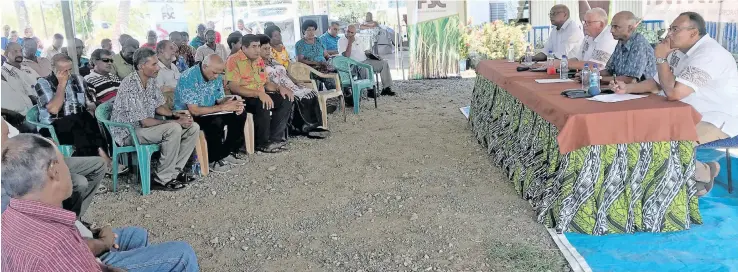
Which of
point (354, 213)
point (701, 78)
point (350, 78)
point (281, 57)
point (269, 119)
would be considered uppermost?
point (281, 57)

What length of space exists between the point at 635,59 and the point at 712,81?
609 mm

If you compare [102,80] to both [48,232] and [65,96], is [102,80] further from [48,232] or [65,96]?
[48,232]

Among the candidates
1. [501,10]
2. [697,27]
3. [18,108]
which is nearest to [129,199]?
[18,108]

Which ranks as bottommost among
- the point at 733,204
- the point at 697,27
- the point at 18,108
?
the point at 733,204

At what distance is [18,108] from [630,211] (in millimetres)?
4465

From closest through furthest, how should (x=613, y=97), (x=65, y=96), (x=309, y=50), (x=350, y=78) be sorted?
(x=613, y=97), (x=65, y=96), (x=350, y=78), (x=309, y=50)

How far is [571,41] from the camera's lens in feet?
18.1

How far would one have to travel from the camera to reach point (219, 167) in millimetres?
4750

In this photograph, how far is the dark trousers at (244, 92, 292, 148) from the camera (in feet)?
17.0

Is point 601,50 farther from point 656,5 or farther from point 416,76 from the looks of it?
point 656,5

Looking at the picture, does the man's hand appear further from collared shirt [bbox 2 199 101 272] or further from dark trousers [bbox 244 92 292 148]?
collared shirt [bbox 2 199 101 272]

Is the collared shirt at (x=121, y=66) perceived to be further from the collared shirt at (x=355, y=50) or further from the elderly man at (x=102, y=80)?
the collared shirt at (x=355, y=50)

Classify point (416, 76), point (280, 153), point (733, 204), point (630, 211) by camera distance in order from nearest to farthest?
point (630, 211)
point (733, 204)
point (280, 153)
point (416, 76)

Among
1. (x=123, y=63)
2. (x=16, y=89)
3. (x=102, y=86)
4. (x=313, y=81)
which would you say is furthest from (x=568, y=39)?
(x=16, y=89)
